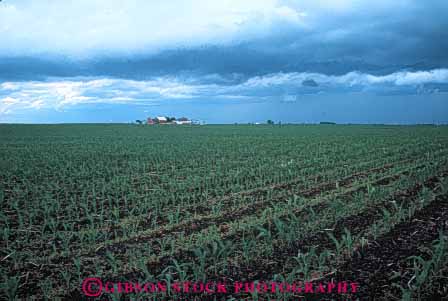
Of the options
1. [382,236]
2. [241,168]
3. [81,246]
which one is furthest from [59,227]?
[241,168]

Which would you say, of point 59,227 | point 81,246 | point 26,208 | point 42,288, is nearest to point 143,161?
point 26,208

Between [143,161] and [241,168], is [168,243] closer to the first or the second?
[241,168]

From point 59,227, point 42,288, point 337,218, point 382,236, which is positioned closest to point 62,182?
point 59,227

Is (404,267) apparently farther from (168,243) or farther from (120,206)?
(120,206)

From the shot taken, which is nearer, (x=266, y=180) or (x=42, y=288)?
(x=42, y=288)

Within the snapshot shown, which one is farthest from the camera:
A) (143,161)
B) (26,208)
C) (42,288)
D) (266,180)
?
(143,161)

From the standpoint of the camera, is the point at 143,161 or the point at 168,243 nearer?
the point at 168,243

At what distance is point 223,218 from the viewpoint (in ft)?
25.4

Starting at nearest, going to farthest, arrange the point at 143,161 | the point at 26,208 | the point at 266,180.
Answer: the point at 26,208 < the point at 266,180 < the point at 143,161

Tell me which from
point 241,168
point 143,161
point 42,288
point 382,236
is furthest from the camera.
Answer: point 143,161

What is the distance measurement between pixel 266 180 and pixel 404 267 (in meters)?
7.02

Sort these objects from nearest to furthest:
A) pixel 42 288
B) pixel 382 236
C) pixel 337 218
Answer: pixel 42 288 < pixel 382 236 < pixel 337 218

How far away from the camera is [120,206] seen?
9.05 meters

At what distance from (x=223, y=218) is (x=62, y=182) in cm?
663
